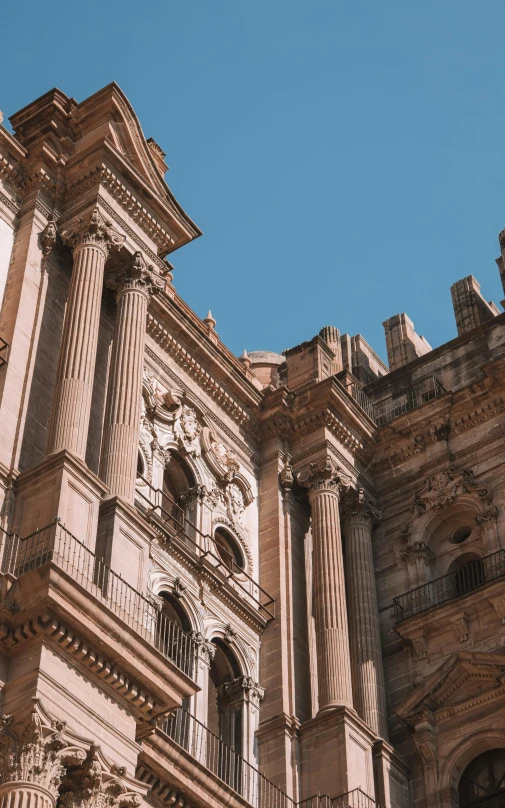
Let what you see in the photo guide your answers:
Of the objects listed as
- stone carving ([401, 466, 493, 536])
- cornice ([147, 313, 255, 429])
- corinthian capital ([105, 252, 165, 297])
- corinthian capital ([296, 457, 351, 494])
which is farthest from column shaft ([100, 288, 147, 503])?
stone carving ([401, 466, 493, 536])

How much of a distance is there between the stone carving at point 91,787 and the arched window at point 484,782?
387 inches

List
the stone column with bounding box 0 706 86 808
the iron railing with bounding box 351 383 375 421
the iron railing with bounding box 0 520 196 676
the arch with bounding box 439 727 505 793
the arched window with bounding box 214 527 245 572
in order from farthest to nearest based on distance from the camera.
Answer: the iron railing with bounding box 351 383 375 421, the arched window with bounding box 214 527 245 572, the arch with bounding box 439 727 505 793, the iron railing with bounding box 0 520 196 676, the stone column with bounding box 0 706 86 808

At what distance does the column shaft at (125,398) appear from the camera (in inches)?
977

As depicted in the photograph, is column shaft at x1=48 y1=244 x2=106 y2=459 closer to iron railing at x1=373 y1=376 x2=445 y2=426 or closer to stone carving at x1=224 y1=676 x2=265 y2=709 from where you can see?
stone carving at x1=224 y1=676 x2=265 y2=709

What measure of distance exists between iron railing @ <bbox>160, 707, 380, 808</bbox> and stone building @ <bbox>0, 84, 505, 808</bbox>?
0.17 feet

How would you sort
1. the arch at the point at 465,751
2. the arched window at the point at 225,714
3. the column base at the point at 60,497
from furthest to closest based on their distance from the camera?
1. the arch at the point at 465,751
2. the arched window at the point at 225,714
3. the column base at the point at 60,497

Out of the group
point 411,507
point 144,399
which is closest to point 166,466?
point 144,399

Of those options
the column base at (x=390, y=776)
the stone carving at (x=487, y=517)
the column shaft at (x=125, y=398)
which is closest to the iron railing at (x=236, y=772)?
the column base at (x=390, y=776)

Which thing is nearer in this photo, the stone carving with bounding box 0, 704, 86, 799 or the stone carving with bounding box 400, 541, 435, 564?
the stone carving with bounding box 0, 704, 86, 799

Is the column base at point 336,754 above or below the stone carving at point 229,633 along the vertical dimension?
below

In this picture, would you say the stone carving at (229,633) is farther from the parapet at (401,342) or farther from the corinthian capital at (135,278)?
the parapet at (401,342)

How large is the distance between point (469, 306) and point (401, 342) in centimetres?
206

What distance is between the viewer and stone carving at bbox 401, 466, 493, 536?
32.5m

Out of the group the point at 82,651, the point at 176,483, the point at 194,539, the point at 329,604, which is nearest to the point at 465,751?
the point at 329,604
